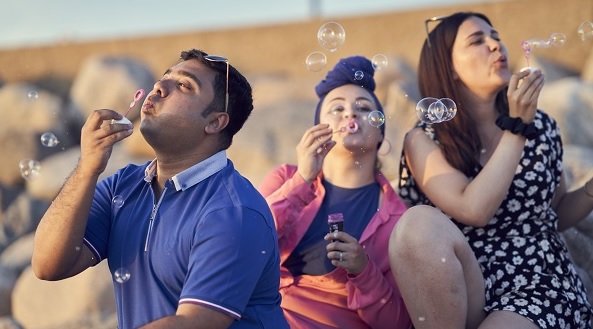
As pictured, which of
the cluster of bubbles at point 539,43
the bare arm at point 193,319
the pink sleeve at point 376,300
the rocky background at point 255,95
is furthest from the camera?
the rocky background at point 255,95

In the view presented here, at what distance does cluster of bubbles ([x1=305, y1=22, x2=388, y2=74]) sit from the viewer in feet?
12.8

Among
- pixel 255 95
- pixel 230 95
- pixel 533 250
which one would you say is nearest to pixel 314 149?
pixel 230 95

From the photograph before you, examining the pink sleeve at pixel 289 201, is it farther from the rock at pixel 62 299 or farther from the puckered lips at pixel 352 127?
the rock at pixel 62 299

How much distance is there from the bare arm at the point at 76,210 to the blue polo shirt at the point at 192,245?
98mm

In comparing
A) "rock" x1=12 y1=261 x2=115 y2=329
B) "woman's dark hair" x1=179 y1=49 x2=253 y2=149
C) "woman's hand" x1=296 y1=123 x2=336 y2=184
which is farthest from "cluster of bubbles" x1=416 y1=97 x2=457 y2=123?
"rock" x1=12 y1=261 x2=115 y2=329

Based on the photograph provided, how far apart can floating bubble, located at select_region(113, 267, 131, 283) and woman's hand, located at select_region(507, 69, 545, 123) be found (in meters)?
1.51

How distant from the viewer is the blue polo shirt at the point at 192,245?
2539mm

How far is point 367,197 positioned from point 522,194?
0.59m

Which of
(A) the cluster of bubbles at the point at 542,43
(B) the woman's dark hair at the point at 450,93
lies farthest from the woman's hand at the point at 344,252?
(A) the cluster of bubbles at the point at 542,43

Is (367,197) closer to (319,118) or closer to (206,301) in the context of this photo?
(319,118)

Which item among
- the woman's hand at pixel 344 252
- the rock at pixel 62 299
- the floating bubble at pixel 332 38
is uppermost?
the floating bubble at pixel 332 38

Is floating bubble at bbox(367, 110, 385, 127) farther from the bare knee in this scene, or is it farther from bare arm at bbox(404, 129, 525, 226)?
the bare knee

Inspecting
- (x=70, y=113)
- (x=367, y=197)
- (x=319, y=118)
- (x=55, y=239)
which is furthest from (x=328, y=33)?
(x=70, y=113)

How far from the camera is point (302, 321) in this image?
3.32 metres
